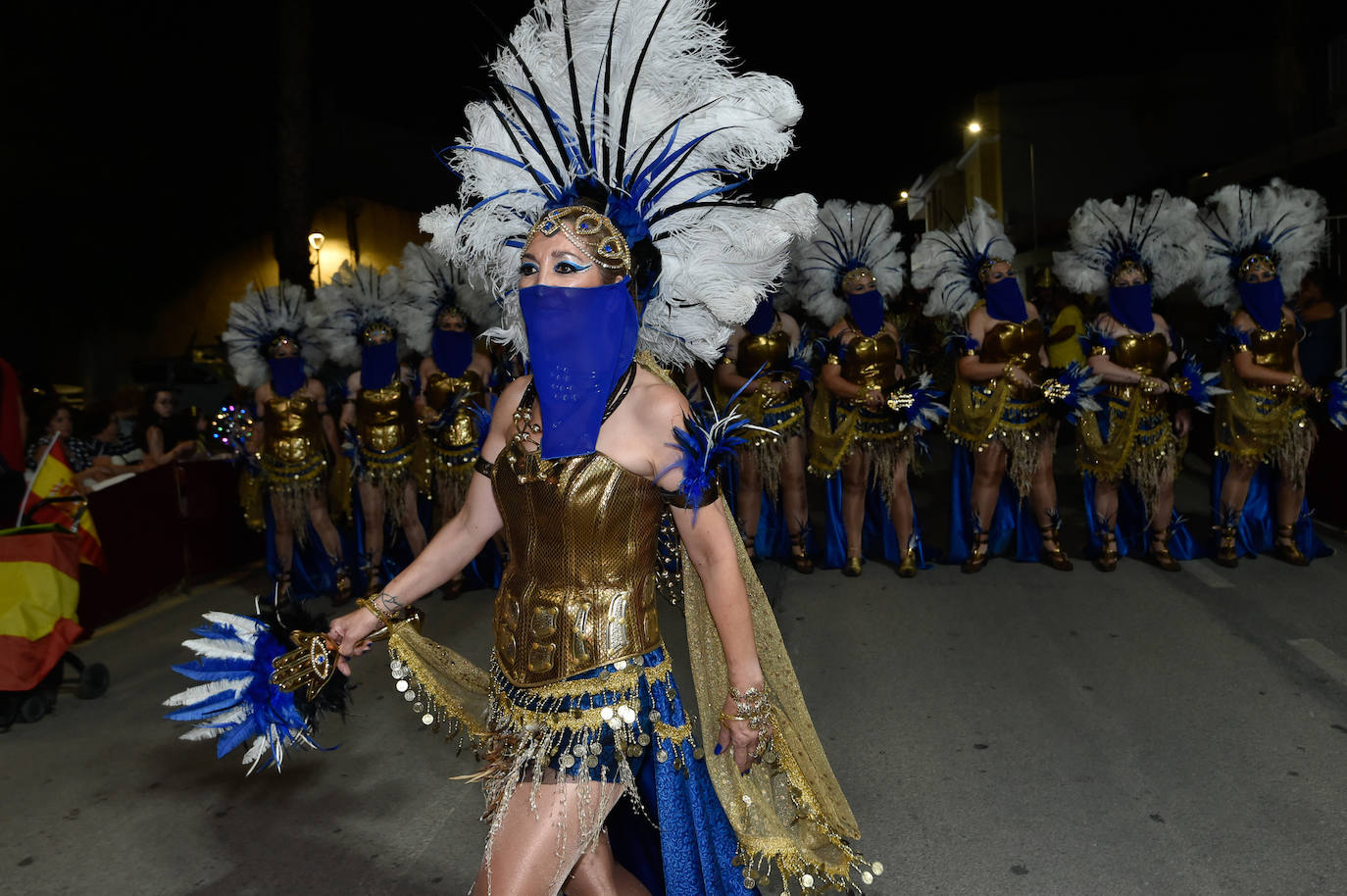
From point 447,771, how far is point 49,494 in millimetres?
2985

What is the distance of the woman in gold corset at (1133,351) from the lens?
7.02 metres

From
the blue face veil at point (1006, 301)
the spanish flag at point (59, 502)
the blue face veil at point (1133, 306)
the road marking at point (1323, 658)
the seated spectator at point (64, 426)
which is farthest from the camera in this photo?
the seated spectator at point (64, 426)

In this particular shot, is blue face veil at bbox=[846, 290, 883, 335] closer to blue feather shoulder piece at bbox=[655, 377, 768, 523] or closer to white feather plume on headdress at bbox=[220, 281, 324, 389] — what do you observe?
white feather plume on headdress at bbox=[220, 281, 324, 389]

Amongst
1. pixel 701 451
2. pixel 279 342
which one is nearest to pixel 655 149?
pixel 701 451

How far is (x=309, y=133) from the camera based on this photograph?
40.4ft

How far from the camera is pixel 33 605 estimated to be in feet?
17.1

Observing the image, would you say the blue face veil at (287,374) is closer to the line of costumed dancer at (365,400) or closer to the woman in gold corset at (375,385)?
the line of costumed dancer at (365,400)

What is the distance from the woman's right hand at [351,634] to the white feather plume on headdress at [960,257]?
5709 millimetres

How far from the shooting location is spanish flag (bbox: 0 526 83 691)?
16.9ft

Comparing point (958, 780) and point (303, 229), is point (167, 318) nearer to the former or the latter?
point (303, 229)

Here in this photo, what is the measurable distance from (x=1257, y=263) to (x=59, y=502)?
24.3 feet

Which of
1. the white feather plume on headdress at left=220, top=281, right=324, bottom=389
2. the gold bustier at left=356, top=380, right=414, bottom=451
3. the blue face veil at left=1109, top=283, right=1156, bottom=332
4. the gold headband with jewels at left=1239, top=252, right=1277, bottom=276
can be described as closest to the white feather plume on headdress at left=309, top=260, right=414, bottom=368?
the white feather plume on headdress at left=220, top=281, right=324, bottom=389

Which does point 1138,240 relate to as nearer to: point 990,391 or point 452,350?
point 990,391

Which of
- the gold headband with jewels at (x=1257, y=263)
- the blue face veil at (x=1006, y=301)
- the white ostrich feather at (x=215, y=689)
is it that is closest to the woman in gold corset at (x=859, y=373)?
the blue face veil at (x=1006, y=301)
